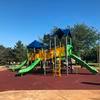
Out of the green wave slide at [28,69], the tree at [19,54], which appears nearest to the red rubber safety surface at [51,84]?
the green wave slide at [28,69]

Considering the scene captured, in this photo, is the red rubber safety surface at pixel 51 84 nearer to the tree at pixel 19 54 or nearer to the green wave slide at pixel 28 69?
the green wave slide at pixel 28 69

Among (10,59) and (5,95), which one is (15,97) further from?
(10,59)

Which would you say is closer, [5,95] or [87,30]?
[5,95]

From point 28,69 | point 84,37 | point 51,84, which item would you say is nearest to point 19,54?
point 84,37

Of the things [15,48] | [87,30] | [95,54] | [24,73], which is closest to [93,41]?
[87,30]

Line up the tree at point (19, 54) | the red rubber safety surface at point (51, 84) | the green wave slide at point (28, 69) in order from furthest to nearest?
the tree at point (19, 54) < the green wave slide at point (28, 69) < the red rubber safety surface at point (51, 84)

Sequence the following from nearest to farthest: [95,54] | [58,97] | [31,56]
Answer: [58,97] < [31,56] < [95,54]

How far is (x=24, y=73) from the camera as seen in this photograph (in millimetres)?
29594

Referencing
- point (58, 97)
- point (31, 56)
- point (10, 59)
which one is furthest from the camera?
point (10, 59)

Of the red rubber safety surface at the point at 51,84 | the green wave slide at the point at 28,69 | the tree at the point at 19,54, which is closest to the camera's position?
the red rubber safety surface at the point at 51,84

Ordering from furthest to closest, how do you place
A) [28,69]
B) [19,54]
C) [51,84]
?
[19,54] < [28,69] < [51,84]

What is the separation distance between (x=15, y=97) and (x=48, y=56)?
1759 cm

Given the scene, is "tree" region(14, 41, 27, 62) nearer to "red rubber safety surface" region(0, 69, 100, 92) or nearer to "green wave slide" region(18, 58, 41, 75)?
"green wave slide" region(18, 58, 41, 75)

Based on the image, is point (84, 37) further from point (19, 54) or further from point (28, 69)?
point (28, 69)
